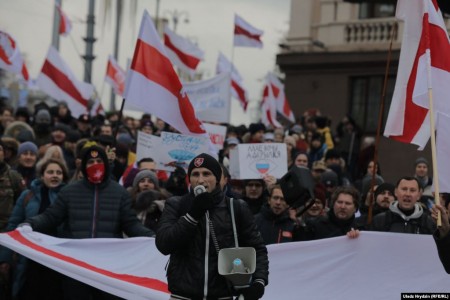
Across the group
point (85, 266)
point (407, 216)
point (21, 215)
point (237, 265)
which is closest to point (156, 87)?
point (21, 215)

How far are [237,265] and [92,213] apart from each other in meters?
3.27

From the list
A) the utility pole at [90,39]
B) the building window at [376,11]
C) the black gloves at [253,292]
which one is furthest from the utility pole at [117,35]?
the black gloves at [253,292]

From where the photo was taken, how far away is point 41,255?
33.0 ft

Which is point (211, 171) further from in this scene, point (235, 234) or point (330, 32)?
point (330, 32)

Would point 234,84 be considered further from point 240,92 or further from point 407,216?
point 407,216

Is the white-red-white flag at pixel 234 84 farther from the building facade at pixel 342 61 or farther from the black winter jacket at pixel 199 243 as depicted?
the black winter jacket at pixel 199 243

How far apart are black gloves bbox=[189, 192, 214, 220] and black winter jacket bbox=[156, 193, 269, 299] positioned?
2.4 inches

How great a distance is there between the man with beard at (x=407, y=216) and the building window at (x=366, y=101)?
58.2 ft

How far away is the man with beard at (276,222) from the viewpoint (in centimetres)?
1041

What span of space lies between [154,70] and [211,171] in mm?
4652

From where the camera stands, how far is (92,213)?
398 inches

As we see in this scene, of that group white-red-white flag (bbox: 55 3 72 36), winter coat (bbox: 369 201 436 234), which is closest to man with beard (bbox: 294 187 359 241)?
winter coat (bbox: 369 201 436 234)

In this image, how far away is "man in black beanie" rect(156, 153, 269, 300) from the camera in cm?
716

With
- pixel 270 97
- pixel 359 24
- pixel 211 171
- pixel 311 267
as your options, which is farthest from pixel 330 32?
pixel 211 171
